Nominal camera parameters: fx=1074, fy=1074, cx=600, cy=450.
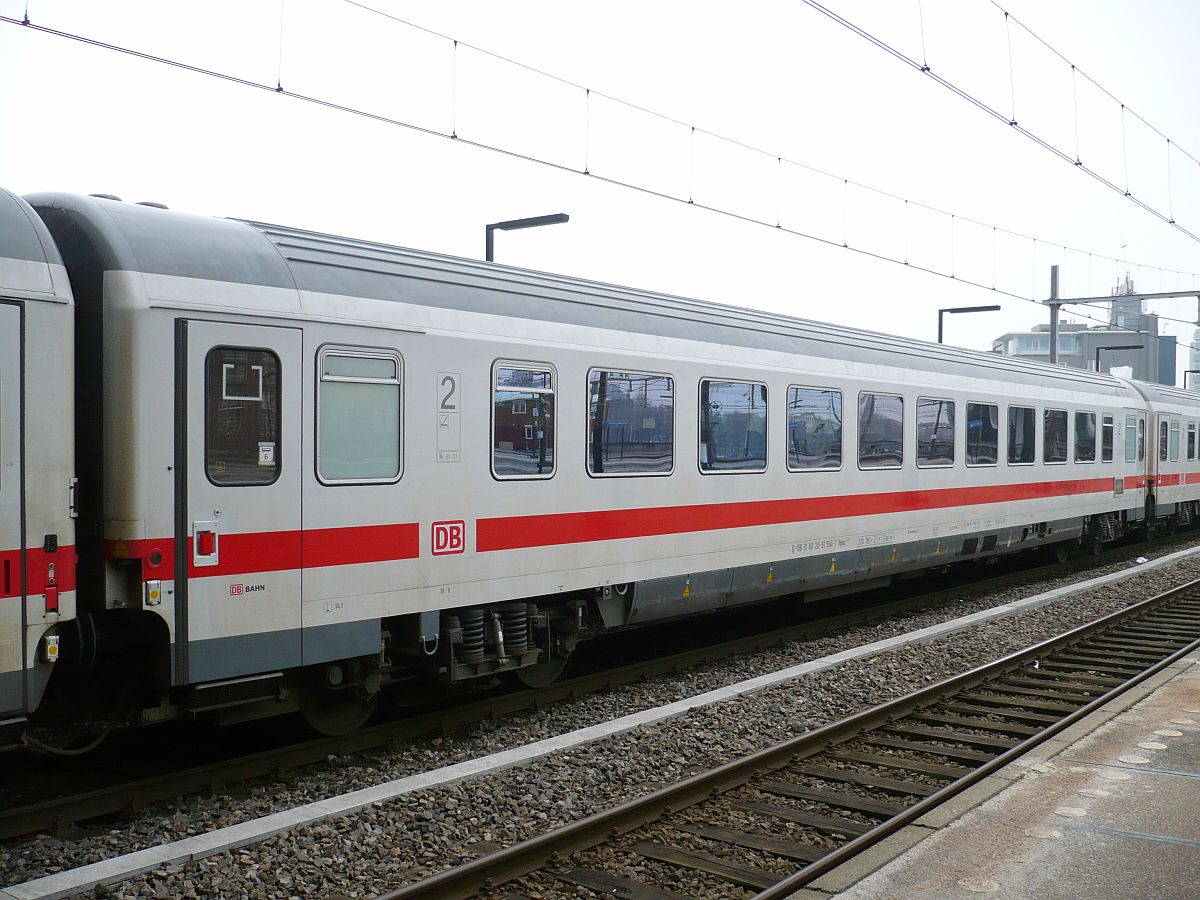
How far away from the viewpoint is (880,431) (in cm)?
1311

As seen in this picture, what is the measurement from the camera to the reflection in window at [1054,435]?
17.5m

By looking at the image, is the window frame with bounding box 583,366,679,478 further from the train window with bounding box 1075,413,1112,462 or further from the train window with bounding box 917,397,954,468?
the train window with bounding box 1075,413,1112,462

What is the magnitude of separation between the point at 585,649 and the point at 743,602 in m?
1.79

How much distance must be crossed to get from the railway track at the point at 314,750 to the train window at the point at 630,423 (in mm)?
1889

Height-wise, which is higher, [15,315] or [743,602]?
[15,315]

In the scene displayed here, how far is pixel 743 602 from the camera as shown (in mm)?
11125

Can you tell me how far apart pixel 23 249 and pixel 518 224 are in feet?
28.2

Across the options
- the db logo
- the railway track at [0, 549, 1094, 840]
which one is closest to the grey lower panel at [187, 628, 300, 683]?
the railway track at [0, 549, 1094, 840]

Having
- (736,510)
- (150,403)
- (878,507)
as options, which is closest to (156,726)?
(150,403)

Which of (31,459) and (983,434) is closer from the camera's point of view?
(31,459)

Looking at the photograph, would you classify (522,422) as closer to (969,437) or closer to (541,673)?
(541,673)

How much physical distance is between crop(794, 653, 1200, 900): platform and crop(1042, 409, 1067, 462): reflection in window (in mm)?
10509

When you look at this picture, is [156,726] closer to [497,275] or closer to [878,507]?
[497,275]

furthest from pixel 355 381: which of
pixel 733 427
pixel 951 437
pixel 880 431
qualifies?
pixel 951 437
